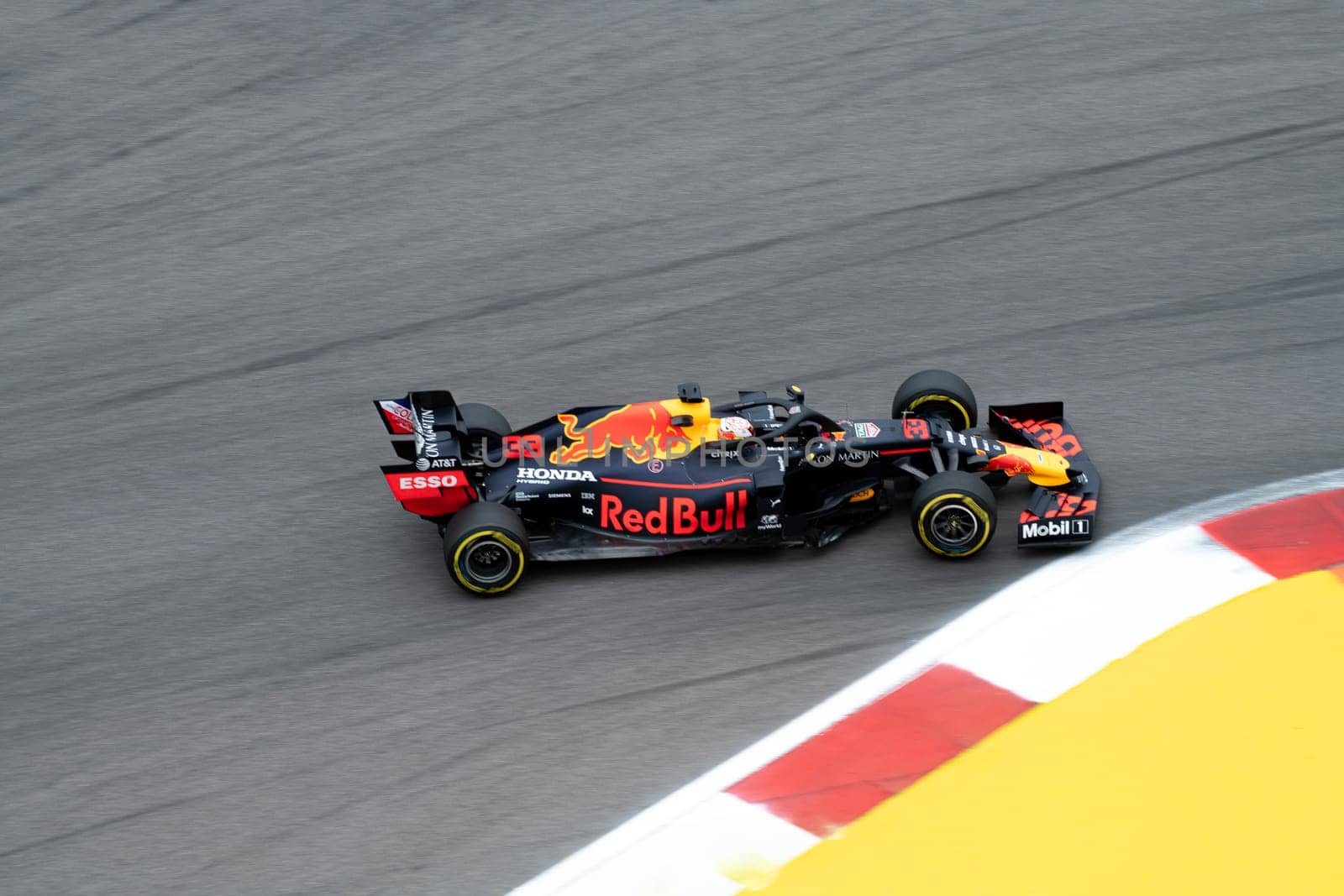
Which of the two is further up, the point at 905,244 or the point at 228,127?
the point at 228,127

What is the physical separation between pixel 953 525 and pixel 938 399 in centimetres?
120

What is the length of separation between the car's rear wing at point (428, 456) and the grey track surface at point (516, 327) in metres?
0.53

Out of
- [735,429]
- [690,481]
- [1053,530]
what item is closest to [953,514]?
[1053,530]

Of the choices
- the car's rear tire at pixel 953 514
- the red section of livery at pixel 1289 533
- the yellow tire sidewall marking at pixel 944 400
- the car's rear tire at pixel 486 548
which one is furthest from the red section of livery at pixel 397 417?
the red section of livery at pixel 1289 533

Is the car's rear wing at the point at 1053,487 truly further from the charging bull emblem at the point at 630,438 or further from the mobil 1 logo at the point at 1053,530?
the charging bull emblem at the point at 630,438

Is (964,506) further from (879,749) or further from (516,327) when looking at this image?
(516,327)

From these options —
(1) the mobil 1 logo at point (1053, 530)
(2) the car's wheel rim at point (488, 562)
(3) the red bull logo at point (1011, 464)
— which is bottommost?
(1) the mobil 1 logo at point (1053, 530)

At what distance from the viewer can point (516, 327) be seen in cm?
1095

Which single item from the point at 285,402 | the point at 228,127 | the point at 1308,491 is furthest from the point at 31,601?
the point at 1308,491

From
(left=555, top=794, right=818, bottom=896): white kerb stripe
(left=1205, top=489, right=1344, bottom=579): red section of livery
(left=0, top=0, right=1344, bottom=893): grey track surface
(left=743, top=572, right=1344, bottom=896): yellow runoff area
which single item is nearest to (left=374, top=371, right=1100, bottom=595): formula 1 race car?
(left=0, top=0, right=1344, bottom=893): grey track surface

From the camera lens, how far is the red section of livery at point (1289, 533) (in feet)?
27.3

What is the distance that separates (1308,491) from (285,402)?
23.6 feet

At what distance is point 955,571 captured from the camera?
8.35 meters

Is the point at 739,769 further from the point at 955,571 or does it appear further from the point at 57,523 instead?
the point at 57,523
